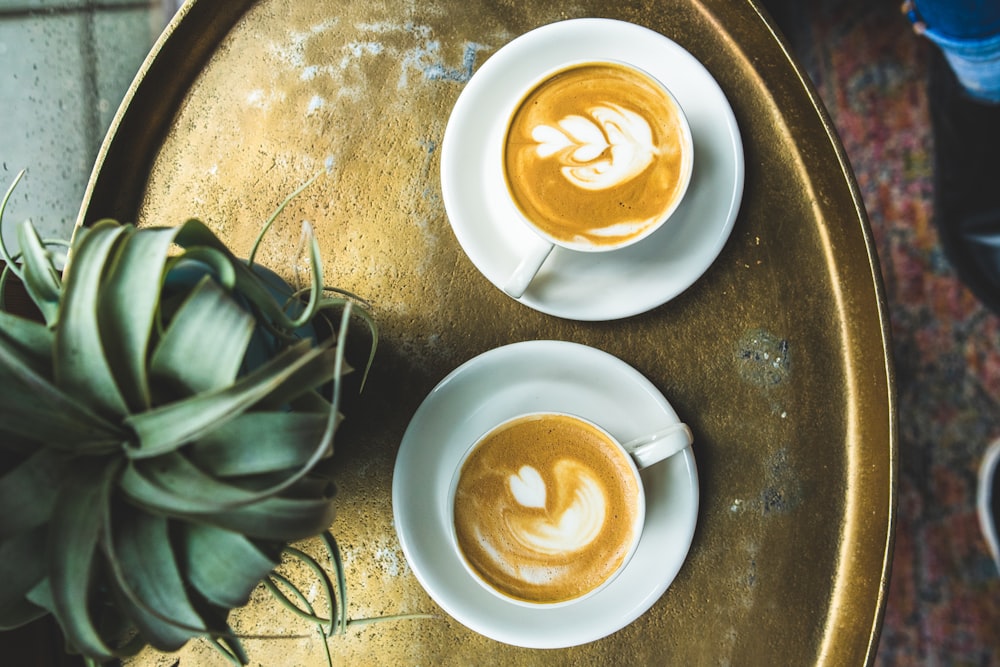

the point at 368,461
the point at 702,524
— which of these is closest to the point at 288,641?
the point at 368,461

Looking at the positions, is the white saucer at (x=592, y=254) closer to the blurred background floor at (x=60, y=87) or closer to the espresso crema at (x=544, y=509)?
the espresso crema at (x=544, y=509)

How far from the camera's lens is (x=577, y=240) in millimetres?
711

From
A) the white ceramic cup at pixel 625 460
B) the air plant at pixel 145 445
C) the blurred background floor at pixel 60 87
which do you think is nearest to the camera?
the air plant at pixel 145 445

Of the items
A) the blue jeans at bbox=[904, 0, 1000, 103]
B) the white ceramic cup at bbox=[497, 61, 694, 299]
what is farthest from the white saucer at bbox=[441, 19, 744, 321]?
the blue jeans at bbox=[904, 0, 1000, 103]

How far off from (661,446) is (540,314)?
0.20 metres

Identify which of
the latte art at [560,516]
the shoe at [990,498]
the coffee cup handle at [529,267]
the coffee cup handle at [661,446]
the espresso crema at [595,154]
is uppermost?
the espresso crema at [595,154]

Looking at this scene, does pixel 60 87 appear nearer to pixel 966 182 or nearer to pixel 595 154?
pixel 595 154

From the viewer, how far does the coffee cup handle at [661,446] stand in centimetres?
68

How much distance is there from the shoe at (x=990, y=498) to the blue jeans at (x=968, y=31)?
60 centimetres

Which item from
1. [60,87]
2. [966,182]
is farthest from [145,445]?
[966,182]

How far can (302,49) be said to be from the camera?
84cm

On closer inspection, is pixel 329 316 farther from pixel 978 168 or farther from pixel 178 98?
pixel 978 168

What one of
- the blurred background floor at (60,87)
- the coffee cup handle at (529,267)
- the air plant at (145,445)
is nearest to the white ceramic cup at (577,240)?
the coffee cup handle at (529,267)

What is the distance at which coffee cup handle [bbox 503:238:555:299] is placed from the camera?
2.35 ft
